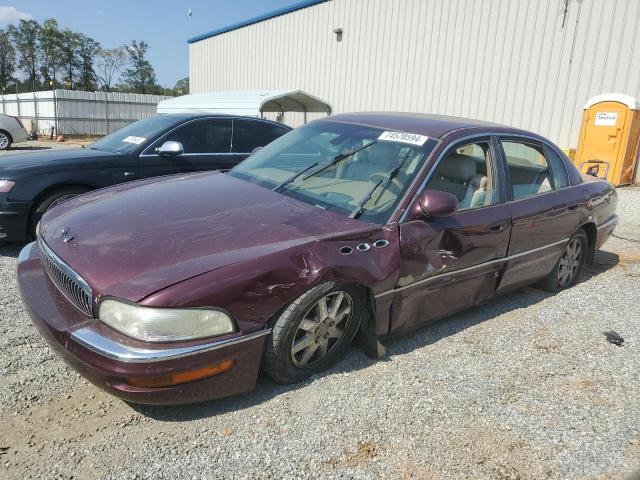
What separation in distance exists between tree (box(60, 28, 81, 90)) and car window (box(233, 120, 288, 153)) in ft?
201

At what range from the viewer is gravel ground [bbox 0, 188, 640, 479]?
2.25 meters

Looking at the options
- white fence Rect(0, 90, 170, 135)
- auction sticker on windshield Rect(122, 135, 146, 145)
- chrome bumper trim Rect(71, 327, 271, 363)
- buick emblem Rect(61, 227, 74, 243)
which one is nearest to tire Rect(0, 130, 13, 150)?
white fence Rect(0, 90, 170, 135)

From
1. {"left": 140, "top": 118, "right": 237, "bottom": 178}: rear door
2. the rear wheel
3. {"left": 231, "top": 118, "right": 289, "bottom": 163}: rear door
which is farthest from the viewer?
the rear wheel

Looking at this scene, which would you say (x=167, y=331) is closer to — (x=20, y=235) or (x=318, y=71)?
(x=20, y=235)

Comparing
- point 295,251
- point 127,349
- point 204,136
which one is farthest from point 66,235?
point 204,136

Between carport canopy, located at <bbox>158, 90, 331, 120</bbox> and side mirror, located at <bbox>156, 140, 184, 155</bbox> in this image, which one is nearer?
side mirror, located at <bbox>156, 140, 184, 155</bbox>

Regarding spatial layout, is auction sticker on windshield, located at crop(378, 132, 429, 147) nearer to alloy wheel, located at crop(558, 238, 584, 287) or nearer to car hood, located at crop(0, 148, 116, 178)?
alloy wheel, located at crop(558, 238, 584, 287)

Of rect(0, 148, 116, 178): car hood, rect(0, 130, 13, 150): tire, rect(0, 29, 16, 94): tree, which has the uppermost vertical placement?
rect(0, 29, 16, 94): tree

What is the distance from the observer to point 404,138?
3.50 m

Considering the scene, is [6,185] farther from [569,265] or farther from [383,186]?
[569,265]

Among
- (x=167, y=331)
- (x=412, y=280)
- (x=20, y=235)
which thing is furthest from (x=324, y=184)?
(x=20, y=235)

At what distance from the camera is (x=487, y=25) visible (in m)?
12.5

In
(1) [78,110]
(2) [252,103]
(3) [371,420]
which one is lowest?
(3) [371,420]

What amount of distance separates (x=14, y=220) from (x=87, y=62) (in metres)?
64.9
